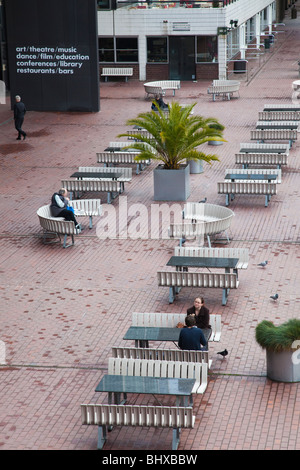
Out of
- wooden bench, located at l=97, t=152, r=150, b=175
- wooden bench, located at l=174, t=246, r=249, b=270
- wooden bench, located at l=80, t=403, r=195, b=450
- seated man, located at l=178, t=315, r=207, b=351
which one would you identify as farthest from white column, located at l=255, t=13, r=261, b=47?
wooden bench, located at l=80, t=403, r=195, b=450

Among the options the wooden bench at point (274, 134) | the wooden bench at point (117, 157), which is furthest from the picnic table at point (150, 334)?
the wooden bench at point (274, 134)

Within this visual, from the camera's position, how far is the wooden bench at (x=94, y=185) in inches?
837

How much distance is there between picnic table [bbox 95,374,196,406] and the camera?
36.2ft

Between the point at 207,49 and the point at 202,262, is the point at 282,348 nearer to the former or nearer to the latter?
the point at 202,262

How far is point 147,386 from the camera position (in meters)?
11.2

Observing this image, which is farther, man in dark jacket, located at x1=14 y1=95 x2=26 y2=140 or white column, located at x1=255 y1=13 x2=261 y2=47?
white column, located at x1=255 y1=13 x2=261 y2=47

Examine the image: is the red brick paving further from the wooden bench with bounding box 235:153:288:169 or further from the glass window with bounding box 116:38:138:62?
the glass window with bounding box 116:38:138:62

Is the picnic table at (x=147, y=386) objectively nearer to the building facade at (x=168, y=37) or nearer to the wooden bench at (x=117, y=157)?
the wooden bench at (x=117, y=157)

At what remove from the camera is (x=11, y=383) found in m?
12.6

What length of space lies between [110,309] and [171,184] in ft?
22.7

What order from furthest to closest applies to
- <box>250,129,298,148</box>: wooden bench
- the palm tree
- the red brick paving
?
1. <box>250,129,298,148</box>: wooden bench
2. the palm tree
3. the red brick paving

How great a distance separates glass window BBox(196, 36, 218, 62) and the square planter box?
21246mm
